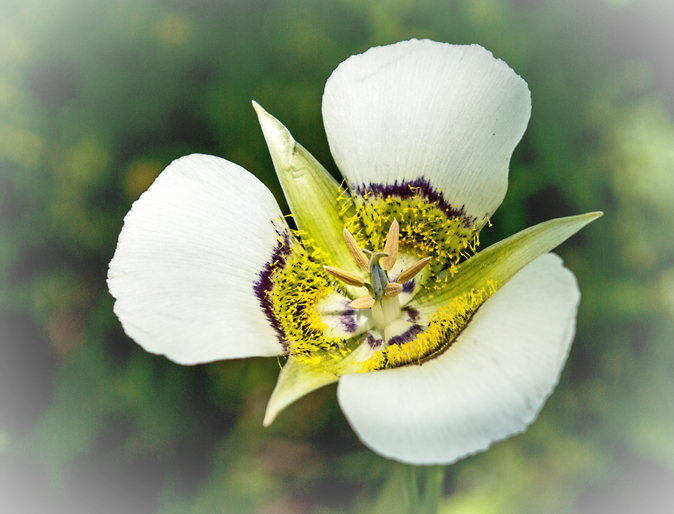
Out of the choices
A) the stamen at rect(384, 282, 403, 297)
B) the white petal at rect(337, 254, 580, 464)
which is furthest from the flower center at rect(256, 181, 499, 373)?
the white petal at rect(337, 254, 580, 464)

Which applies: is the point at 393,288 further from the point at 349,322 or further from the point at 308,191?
the point at 308,191

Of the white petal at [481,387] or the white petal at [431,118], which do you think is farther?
the white petal at [431,118]

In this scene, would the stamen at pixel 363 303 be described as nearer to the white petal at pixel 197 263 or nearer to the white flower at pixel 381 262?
the white flower at pixel 381 262

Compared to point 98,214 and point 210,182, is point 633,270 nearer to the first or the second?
point 210,182

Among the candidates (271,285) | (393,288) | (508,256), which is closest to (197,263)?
(271,285)

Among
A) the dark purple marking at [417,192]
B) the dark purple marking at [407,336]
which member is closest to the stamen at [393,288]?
the dark purple marking at [407,336]

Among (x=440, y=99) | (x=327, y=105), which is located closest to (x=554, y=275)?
(x=440, y=99)
